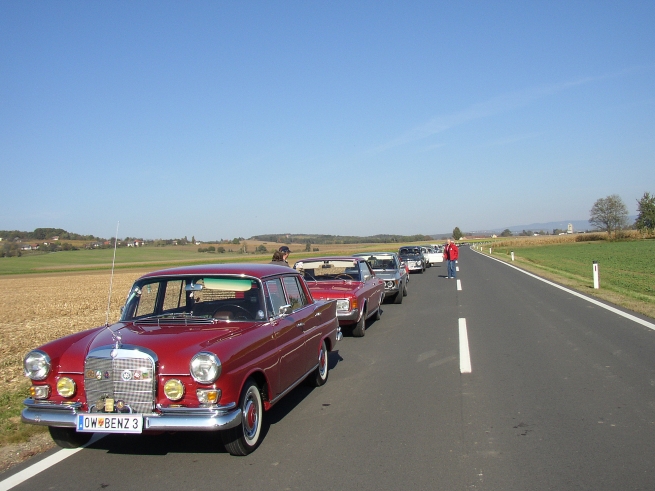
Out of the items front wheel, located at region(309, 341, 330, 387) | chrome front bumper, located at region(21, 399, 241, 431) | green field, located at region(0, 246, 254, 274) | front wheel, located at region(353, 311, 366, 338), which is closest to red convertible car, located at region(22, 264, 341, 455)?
chrome front bumper, located at region(21, 399, 241, 431)

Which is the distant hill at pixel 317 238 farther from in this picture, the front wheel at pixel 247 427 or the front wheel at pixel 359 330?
the front wheel at pixel 247 427

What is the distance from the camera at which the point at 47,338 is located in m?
10.6

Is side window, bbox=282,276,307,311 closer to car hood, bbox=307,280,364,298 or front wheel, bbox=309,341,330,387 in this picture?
front wheel, bbox=309,341,330,387

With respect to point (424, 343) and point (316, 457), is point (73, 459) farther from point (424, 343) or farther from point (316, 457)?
point (424, 343)

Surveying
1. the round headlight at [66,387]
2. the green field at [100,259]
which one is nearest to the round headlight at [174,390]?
the round headlight at [66,387]

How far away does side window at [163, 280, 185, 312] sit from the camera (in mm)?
5941

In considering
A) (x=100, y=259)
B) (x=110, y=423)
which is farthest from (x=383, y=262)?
(x=100, y=259)

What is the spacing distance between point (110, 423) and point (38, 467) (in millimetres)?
848

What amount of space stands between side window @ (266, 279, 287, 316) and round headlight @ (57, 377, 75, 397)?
6.14 ft

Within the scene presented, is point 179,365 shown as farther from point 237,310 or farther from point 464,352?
point 464,352

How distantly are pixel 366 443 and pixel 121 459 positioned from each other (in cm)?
204

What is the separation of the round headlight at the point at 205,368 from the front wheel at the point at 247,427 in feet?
1.39

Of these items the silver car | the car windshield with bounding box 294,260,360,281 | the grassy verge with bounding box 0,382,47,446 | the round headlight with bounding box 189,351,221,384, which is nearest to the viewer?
the round headlight with bounding box 189,351,221,384

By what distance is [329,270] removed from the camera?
1135 cm
